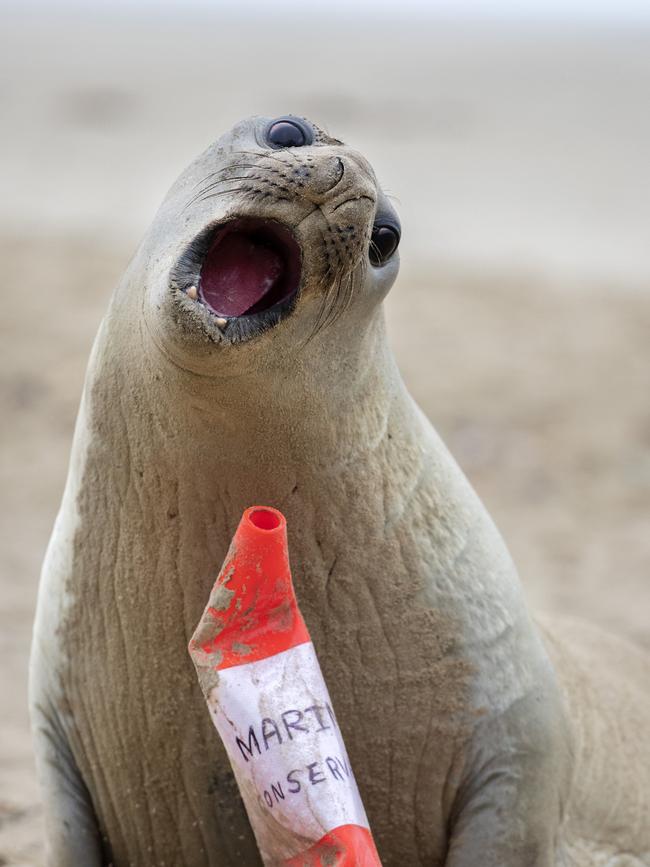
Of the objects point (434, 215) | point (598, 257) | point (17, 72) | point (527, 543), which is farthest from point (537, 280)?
point (17, 72)

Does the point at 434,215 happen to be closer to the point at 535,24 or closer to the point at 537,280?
the point at 537,280

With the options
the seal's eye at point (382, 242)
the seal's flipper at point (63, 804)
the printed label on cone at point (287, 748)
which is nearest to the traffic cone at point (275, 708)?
the printed label on cone at point (287, 748)

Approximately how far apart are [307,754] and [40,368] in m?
5.87

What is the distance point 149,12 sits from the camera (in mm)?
33281

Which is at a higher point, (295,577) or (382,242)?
(382,242)

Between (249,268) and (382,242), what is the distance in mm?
311

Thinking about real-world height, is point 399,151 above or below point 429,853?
above

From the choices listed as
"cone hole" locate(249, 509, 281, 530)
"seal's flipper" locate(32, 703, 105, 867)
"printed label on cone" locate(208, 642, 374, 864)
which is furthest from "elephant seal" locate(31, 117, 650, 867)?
"printed label on cone" locate(208, 642, 374, 864)

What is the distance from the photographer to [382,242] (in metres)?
2.44

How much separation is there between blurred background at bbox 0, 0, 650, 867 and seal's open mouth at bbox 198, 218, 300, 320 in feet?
5.67

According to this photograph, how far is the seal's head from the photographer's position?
7.04 ft

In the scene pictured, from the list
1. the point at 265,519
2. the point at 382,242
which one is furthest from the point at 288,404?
the point at 382,242

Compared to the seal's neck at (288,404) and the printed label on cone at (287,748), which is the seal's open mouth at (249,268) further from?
the printed label on cone at (287,748)

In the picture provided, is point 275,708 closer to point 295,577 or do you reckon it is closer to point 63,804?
point 295,577
